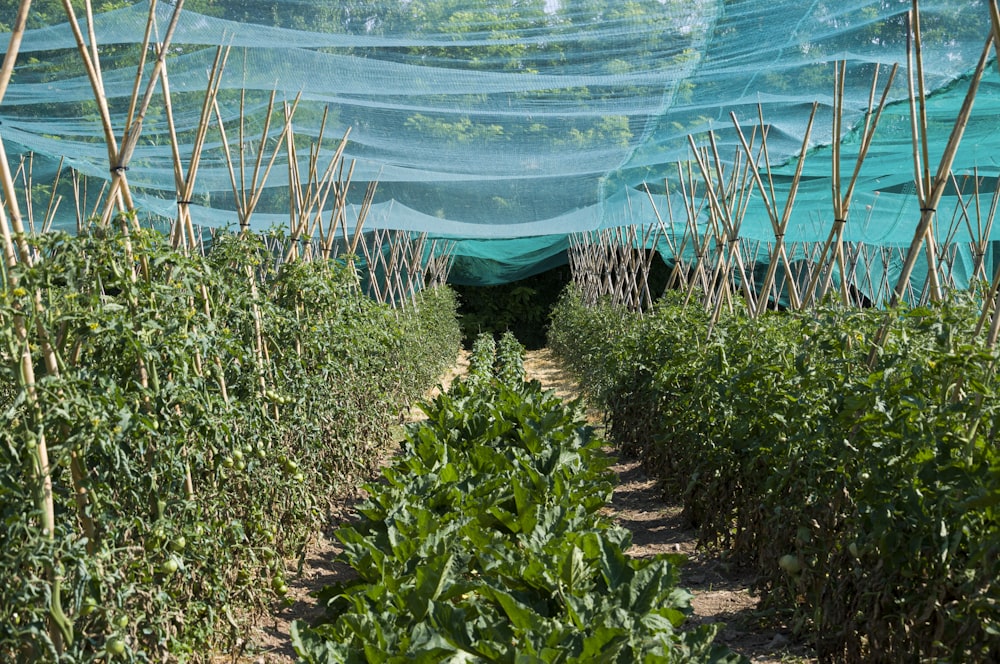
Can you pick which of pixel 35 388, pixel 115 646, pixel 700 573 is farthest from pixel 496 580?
pixel 700 573

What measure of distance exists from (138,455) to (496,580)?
4.00ft

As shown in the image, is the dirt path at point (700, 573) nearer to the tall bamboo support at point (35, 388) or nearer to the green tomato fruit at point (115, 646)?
the green tomato fruit at point (115, 646)

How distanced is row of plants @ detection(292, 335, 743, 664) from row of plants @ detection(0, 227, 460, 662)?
40 centimetres

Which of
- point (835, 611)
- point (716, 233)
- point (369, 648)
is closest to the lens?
point (369, 648)

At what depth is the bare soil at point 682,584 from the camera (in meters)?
3.56

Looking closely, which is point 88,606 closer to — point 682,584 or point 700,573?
point 682,584

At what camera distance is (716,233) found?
657 centimetres

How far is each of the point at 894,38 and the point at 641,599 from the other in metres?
4.35

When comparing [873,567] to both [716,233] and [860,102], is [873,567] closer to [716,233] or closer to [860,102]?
[716,233]

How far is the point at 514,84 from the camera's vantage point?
6324 millimetres

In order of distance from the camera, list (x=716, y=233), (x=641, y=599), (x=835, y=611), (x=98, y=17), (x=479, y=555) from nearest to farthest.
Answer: (x=641, y=599)
(x=835, y=611)
(x=479, y=555)
(x=98, y=17)
(x=716, y=233)

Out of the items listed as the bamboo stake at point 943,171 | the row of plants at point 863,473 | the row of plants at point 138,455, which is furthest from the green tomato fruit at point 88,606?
the bamboo stake at point 943,171

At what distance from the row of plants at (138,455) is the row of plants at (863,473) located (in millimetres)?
1943

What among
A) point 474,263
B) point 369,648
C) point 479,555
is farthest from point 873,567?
point 474,263
